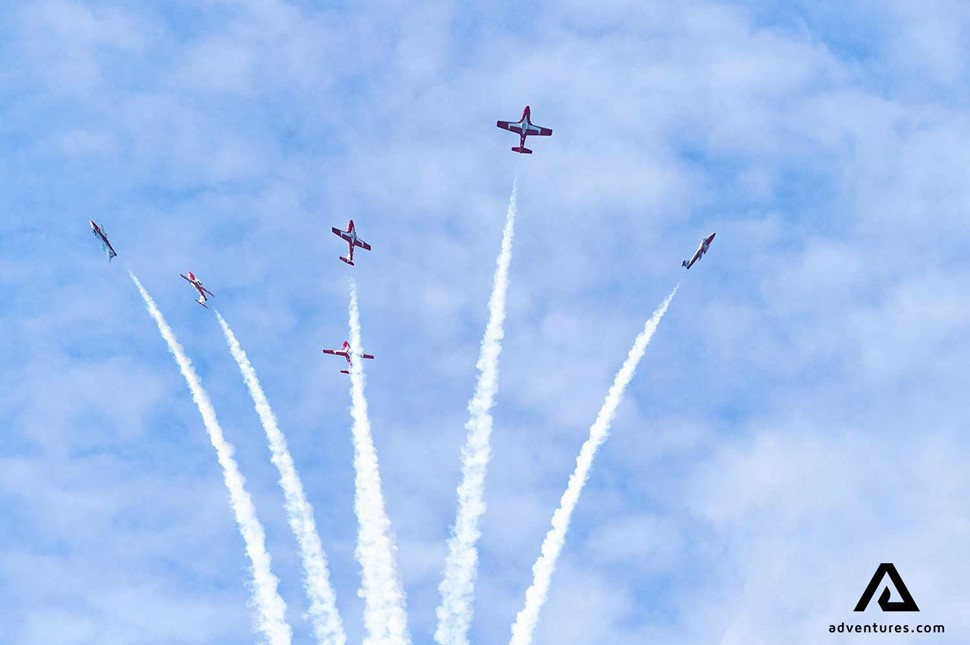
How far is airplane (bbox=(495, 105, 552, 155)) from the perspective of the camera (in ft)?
482

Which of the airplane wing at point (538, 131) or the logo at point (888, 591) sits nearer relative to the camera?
the logo at point (888, 591)

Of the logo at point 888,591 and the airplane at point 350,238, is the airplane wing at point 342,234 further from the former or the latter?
the logo at point 888,591

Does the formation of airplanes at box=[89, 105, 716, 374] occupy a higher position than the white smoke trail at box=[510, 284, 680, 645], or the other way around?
the formation of airplanes at box=[89, 105, 716, 374]

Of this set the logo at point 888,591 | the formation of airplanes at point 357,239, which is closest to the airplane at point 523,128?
the formation of airplanes at point 357,239

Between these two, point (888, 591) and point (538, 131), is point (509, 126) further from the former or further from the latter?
point (888, 591)

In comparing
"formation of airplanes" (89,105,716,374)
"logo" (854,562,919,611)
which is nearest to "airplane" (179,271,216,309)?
"formation of airplanes" (89,105,716,374)

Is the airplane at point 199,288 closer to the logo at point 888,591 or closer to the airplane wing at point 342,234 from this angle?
the airplane wing at point 342,234

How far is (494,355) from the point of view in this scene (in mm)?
138000

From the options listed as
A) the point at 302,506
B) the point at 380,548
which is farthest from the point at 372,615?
the point at 302,506

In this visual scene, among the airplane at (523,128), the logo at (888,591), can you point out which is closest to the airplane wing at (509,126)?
the airplane at (523,128)

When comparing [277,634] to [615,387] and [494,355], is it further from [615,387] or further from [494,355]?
[615,387]

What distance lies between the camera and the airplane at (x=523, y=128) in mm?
146875

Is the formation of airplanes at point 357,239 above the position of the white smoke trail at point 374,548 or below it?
above

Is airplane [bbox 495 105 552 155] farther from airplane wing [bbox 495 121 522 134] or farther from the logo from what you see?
the logo
